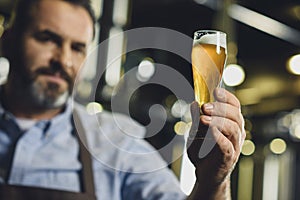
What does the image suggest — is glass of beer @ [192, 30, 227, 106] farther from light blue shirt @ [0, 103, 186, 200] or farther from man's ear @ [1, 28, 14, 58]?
man's ear @ [1, 28, 14, 58]

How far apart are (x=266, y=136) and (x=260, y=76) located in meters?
0.44

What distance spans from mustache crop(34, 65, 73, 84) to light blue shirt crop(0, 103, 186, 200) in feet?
0.29

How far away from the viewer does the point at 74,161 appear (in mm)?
1684

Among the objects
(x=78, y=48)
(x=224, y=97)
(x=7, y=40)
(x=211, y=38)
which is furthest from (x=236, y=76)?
(x=224, y=97)

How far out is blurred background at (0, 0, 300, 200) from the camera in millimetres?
1877

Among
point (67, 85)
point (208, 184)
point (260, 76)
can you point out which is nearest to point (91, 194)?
point (67, 85)

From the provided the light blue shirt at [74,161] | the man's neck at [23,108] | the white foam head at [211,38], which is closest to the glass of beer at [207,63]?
the white foam head at [211,38]

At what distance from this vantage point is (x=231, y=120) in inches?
31.9

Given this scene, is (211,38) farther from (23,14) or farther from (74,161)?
(23,14)

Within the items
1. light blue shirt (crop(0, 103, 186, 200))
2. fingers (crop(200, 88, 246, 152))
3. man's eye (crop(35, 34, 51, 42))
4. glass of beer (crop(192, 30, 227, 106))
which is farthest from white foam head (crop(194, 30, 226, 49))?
man's eye (crop(35, 34, 51, 42))

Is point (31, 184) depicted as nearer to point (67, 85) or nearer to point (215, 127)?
point (67, 85)

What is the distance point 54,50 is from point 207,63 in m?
0.93

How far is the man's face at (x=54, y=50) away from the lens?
1704mm

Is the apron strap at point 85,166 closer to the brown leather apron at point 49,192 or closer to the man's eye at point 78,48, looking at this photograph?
the brown leather apron at point 49,192
